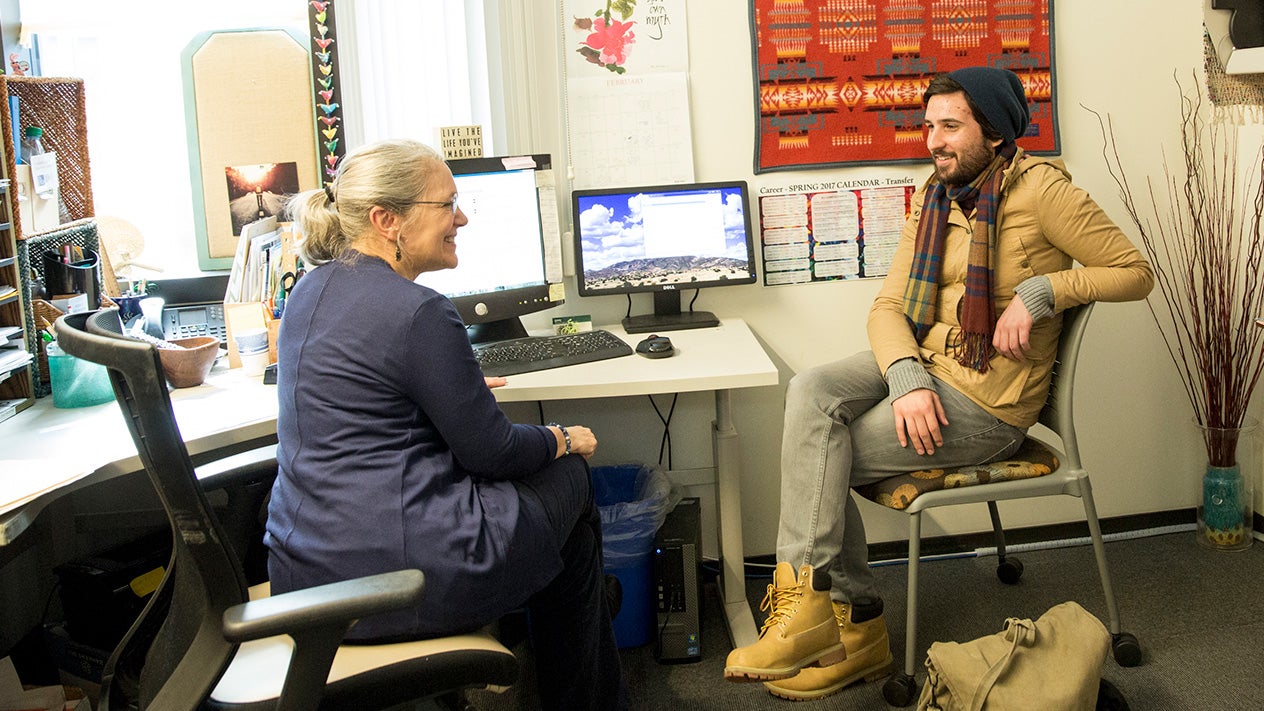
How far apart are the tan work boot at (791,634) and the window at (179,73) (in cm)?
133

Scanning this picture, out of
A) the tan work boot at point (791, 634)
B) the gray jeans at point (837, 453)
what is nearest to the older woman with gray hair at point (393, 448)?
the tan work boot at point (791, 634)

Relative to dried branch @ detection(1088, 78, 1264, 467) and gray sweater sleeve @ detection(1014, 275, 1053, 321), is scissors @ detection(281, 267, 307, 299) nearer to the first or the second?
gray sweater sleeve @ detection(1014, 275, 1053, 321)

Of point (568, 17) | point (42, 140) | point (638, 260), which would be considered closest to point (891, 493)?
point (638, 260)

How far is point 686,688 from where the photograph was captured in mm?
2424

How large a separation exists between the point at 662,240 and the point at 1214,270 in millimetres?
1522

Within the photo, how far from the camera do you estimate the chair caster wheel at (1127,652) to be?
236cm

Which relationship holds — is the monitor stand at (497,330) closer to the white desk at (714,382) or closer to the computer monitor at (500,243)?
the computer monitor at (500,243)

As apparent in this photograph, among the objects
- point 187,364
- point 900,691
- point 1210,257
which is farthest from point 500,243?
point 1210,257

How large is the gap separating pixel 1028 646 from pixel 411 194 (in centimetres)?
143

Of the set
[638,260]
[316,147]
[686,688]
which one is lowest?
[686,688]

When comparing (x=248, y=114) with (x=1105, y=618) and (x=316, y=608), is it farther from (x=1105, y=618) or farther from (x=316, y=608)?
(x=1105, y=618)

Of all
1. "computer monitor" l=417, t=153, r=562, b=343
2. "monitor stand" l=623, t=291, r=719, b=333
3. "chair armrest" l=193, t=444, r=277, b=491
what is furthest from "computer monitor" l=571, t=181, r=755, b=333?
"chair armrest" l=193, t=444, r=277, b=491

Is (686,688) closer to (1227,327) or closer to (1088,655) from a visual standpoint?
(1088,655)

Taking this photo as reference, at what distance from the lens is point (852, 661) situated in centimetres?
236
